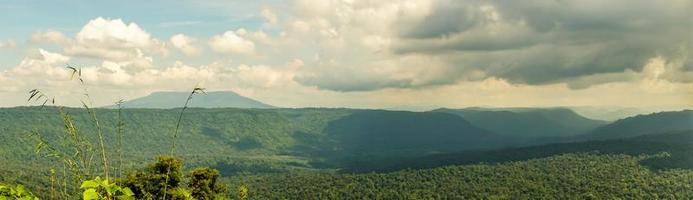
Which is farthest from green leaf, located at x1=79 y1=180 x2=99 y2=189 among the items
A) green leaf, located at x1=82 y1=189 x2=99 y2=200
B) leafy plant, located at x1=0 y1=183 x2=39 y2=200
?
leafy plant, located at x1=0 y1=183 x2=39 y2=200

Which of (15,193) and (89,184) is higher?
(89,184)

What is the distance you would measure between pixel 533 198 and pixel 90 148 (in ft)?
675

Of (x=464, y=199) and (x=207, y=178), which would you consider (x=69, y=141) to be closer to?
(x=207, y=178)

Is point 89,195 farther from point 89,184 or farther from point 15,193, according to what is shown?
point 15,193

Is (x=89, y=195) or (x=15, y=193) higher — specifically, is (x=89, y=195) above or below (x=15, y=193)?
above

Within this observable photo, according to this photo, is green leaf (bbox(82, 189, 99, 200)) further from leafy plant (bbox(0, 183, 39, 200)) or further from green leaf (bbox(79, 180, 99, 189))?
leafy plant (bbox(0, 183, 39, 200))

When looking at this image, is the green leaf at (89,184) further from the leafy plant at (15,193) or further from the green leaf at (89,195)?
the leafy plant at (15,193)

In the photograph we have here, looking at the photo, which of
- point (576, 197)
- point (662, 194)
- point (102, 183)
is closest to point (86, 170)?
point (102, 183)

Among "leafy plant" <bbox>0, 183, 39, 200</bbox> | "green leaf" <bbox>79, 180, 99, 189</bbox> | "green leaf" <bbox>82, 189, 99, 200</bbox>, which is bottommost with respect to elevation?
"leafy plant" <bbox>0, 183, 39, 200</bbox>

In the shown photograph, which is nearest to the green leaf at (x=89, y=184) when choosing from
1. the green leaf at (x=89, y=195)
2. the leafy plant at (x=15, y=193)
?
the green leaf at (x=89, y=195)

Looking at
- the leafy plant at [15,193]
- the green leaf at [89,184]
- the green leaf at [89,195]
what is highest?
the green leaf at [89,184]

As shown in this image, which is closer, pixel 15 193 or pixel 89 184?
pixel 89 184

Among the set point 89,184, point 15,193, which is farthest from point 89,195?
point 15,193

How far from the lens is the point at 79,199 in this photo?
5871mm
